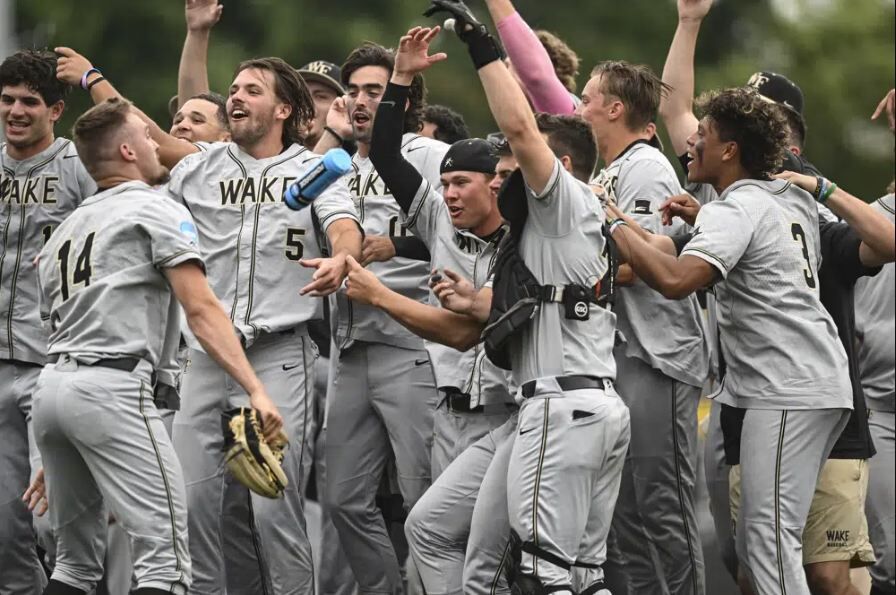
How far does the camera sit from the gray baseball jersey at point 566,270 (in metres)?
6.45

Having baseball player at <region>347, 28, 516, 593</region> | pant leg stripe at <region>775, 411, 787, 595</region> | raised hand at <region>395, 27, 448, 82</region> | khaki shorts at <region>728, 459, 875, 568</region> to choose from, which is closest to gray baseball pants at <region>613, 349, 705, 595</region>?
khaki shorts at <region>728, 459, 875, 568</region>

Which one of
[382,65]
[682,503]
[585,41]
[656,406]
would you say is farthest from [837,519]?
[585,41]

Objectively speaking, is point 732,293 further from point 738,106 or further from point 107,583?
point 107,583

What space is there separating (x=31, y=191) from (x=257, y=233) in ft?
4.39

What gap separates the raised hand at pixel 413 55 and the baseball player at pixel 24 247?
1.94 metres

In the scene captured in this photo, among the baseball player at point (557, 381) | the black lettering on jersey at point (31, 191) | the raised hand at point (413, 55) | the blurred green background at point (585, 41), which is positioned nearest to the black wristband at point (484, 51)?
the baseball player at point (557, 381)

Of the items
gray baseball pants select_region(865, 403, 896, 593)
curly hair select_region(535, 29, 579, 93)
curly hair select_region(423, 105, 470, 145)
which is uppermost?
curly hair select_region(535, 29, 579, 93)

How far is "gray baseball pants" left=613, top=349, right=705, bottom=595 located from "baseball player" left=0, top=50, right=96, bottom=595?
9.53 feet

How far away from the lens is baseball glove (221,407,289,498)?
6.37 metres

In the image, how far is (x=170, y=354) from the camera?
6.96m

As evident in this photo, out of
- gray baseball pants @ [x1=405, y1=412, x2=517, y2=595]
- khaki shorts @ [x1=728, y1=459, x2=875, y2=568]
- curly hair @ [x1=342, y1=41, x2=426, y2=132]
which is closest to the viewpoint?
gray baseball pants @ [x1=405, y1=412, x2=517, y2=595]

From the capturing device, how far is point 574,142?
22.9 feet

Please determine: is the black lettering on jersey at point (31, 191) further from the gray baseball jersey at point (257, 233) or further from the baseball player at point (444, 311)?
the baseball player at point (444, 311)

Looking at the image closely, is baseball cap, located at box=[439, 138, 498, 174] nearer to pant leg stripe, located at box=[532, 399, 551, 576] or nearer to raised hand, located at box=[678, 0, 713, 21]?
Result: pant leg stripe, located at box=[532, 399, 551, 576]
